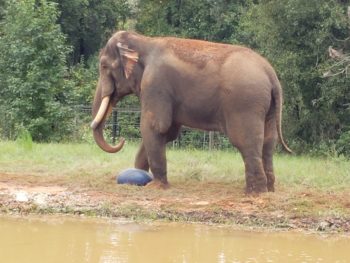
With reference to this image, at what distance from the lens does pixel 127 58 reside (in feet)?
42.6

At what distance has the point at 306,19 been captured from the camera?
70.2 feet

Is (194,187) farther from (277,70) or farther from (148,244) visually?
(277,70)

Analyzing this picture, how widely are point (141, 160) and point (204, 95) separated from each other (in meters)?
1.86

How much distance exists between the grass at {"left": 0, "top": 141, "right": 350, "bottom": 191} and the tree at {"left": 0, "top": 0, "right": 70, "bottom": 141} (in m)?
4.54

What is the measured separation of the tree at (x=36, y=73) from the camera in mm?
22047

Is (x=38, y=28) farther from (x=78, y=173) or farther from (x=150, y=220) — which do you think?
(x=150, y=220)

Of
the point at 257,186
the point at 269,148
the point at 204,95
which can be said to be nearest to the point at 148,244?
the point at 257,186

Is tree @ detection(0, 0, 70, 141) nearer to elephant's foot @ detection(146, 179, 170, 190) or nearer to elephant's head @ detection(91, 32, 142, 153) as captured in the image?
elephant's head @ detection(91, 32, 142, 153)

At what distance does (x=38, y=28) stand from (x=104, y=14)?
16998 millimetres

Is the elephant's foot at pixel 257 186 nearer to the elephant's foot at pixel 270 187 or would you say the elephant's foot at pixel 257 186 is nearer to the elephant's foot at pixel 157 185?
the elephant's foot at pixel 270 187

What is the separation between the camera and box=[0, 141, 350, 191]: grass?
13.3 metres

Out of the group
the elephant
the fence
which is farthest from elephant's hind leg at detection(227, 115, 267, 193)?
the fence

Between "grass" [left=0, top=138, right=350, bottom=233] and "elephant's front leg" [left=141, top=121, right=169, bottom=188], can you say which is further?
"elephant's front leg" [left=141, top=121, right=169, bottom=188]

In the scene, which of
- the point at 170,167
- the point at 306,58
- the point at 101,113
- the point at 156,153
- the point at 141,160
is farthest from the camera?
the point at 306,58
